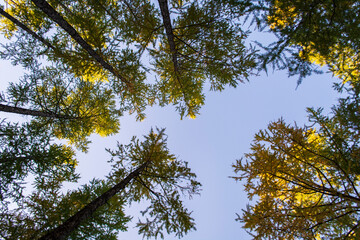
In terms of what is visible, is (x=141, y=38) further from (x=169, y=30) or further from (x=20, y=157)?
(x=20, y=157)

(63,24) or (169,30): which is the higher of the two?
(63,24)

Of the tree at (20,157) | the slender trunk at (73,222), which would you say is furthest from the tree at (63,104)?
the slender trunk at (73,222)

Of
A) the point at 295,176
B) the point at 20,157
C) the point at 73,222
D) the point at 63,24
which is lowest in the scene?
the point at 295,176

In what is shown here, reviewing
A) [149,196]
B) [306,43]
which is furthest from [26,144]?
[306,43]

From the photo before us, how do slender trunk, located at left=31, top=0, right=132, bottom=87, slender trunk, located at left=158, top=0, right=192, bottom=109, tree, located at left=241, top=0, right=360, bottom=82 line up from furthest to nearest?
1. slender trunk, located at left=158, top=0, right=192, bottom=109
2. slender trunk, located at left=31, top=0, right=132, bottom=87
3. tree, located at left=241, top=0, right=360, bottom=82

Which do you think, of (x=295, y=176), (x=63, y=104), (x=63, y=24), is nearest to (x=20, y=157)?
(x=63, y=104)

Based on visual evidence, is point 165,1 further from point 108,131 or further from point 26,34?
point 108,131

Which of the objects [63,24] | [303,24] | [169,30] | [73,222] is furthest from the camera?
[169,30]

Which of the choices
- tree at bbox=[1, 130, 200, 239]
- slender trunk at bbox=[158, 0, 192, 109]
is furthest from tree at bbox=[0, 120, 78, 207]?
slender trunk at bbox=[158, 0, 192, 109]

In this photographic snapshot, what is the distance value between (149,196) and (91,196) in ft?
7.87

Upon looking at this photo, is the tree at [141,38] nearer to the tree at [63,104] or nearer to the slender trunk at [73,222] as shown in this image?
the tree at [63,104]

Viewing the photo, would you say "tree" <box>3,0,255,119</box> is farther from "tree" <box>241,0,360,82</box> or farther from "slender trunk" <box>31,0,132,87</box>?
"tree" <box>241,0,360,82</box>

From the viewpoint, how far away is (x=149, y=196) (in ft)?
20.5

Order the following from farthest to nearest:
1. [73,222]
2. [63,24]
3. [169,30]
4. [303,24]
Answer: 1. [169,30]
2. [63,24]
3. [73,222]
4. [303,24]
